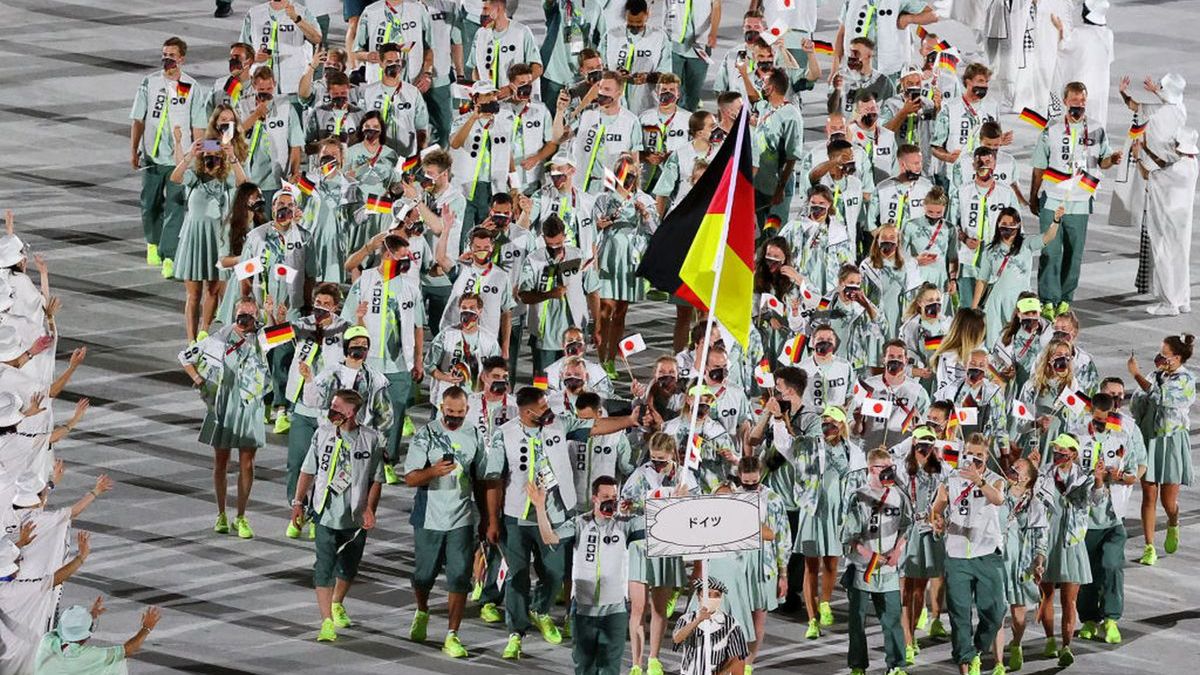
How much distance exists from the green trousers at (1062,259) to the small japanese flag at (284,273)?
733cm

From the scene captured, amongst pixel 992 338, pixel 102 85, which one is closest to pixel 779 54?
pixel 992 338

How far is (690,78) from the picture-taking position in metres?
28.6

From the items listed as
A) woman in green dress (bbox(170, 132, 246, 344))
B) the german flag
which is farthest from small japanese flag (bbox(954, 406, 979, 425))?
woman in green dress (bbox(170, 132, 246, 344))

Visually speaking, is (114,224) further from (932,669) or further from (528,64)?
(932,669)

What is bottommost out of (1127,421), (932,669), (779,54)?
(932,669)

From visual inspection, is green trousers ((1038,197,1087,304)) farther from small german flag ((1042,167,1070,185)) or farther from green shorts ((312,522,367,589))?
green shorts ((312,522,367,589))

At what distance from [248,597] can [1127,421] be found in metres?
6.68

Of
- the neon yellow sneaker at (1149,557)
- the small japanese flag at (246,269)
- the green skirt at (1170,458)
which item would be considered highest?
the small japanese flag at (246,269)

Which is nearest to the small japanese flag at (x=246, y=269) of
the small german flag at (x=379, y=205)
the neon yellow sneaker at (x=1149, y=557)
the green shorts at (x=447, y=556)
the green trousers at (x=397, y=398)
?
the green trousers at (x=397, y=398)

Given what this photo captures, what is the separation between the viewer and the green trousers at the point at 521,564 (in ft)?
66.5

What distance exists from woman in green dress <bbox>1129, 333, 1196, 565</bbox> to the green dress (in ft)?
25.5

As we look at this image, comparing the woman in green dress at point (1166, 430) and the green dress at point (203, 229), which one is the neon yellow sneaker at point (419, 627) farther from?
Answer: the woman in green dress at point (1166, 430)

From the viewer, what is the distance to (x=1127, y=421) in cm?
2159

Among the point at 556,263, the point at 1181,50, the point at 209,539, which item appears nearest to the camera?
the point at 209,539
